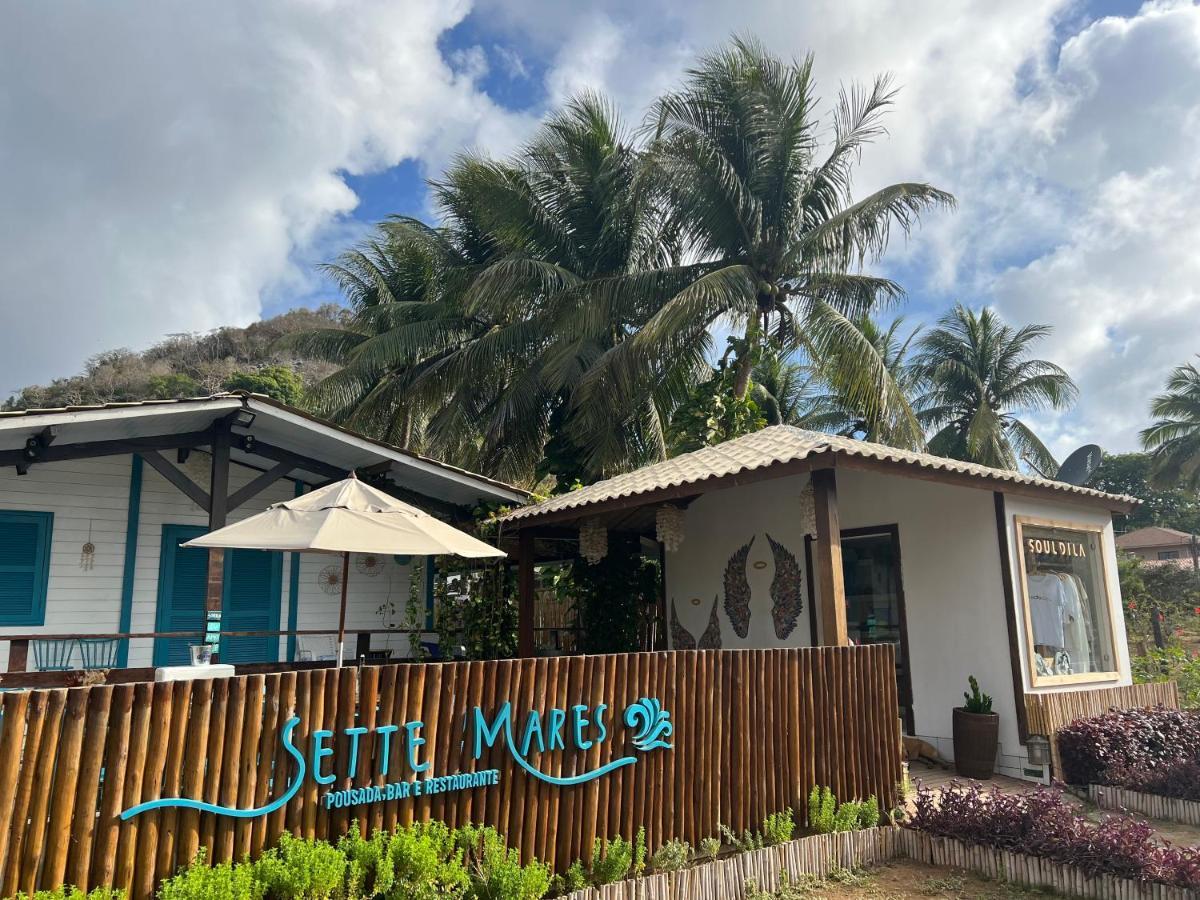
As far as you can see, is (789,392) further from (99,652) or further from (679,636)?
(99,652)

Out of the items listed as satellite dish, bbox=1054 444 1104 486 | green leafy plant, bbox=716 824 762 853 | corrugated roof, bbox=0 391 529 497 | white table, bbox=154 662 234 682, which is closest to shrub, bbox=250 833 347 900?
white table, bbox=154 662 234 682

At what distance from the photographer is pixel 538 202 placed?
52.9 ft

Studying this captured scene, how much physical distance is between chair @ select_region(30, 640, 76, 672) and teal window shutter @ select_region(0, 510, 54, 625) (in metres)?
0.39

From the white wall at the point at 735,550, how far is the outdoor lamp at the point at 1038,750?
2459mm

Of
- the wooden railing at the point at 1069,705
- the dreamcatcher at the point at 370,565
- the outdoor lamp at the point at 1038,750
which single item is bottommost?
the outdoor lamp at the point at 1038,750

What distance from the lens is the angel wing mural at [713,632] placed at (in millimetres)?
10656

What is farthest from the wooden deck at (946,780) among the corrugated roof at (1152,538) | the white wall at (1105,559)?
the corrugated roof at (1152,538)

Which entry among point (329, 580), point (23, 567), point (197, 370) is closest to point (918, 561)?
point (329, 580)

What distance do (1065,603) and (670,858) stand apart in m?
6.34

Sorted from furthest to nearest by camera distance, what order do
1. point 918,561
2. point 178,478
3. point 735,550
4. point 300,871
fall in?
point 735,550 < point 178,478 < point 918,561 < point 300,871

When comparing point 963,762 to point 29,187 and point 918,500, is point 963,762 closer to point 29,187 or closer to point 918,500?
point 918,500

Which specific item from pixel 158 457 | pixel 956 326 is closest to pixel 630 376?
pixel 158 457

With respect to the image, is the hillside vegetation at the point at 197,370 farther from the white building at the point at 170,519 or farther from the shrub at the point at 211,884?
the shrub at the point at 211,884

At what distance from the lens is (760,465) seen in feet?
22.9
